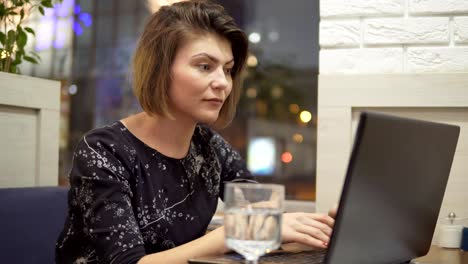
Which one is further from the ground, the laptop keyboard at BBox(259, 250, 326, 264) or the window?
the window

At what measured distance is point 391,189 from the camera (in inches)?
40.8

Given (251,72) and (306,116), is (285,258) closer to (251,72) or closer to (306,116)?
(306,116)

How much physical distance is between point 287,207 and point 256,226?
6.19 feet

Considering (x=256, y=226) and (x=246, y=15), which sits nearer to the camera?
(x=256, y=226)

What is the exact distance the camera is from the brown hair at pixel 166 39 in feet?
4.99

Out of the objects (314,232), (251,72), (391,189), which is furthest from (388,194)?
(251,72)

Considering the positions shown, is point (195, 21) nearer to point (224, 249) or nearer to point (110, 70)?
point (224, 249)

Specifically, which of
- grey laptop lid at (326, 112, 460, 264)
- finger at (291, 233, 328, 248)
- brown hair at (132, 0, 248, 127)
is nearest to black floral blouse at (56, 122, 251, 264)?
brown hair at (132, 0, 248, 127)

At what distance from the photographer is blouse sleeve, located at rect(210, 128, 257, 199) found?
1.83m

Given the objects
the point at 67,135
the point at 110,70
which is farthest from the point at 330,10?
the point at 67,135

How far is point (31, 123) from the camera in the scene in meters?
2.14

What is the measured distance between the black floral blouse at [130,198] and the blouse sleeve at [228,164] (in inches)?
2.9

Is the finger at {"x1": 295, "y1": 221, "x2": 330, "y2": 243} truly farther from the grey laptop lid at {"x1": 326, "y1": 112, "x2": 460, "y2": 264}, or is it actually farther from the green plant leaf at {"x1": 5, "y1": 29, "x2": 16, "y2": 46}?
the green plant leaf at {"x1": 5, "y1": 29, "x2": 16, "y2": 46}

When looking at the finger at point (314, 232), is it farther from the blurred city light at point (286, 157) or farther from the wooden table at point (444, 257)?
the blurred city light at point (286, 157)
